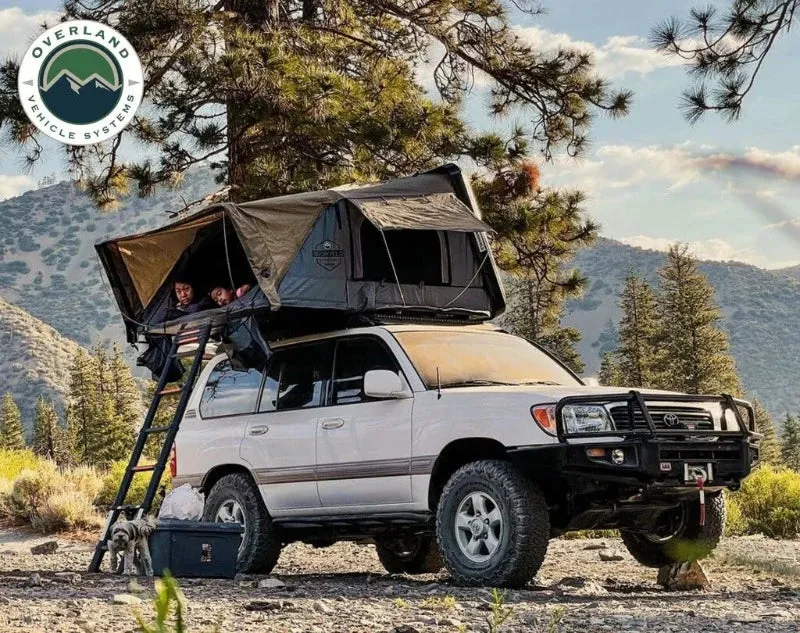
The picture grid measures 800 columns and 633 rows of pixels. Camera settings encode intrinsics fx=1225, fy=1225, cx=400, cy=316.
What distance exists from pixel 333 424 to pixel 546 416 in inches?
80.6

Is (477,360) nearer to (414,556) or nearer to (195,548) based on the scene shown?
(414,556)

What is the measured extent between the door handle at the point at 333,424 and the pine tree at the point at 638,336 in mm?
50581

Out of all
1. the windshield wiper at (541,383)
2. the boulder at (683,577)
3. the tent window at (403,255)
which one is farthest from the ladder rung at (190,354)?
the boulder at (683,577)

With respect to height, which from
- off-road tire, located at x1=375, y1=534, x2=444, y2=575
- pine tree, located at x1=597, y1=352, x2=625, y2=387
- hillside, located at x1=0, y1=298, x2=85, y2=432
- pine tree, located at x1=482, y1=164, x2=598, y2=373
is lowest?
off-road tire, located at x1=375, y1=534, x2=444, y2=575

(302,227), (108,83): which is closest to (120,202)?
(108,83)

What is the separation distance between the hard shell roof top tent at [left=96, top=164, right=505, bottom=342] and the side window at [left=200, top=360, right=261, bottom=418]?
1.60 feet

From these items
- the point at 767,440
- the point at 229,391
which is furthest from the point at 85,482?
the point at 767,440

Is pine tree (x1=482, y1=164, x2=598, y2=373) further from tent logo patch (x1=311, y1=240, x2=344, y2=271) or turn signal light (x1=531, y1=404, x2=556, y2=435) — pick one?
turn signal light (x1=531, y1=404, x2=556, y2=435)

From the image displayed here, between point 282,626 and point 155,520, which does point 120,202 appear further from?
point 282,626

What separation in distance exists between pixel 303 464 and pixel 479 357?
65.7 inches

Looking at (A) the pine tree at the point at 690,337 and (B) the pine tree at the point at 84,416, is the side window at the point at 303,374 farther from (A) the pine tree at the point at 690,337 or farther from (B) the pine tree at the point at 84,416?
(B) the pine tree at the point at 84,416

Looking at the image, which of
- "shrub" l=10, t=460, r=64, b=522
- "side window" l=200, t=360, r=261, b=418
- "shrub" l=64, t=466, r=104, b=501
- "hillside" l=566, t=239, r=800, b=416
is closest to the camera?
"side window" l=200, t=360, r=261, b=418

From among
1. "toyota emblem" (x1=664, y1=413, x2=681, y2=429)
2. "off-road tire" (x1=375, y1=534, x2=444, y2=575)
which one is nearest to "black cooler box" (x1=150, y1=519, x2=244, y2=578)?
"off-road tire" (x1=375, y1=534, x2=444, y2=575)

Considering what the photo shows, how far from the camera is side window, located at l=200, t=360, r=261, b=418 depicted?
35.0 ft
